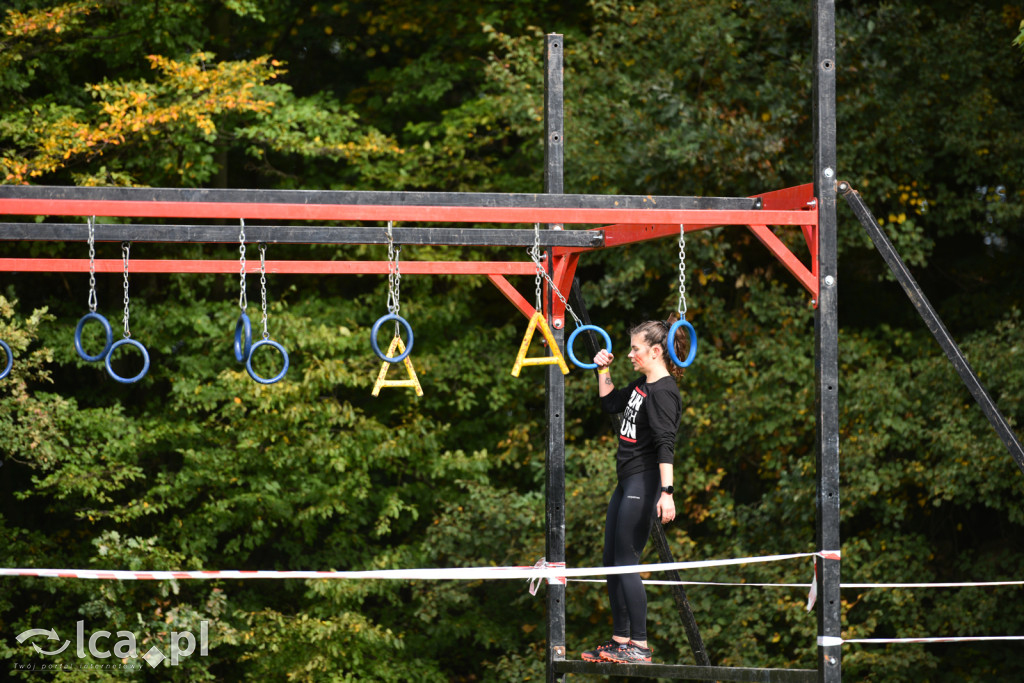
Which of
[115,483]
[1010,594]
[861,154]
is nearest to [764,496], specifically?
[1010,594]

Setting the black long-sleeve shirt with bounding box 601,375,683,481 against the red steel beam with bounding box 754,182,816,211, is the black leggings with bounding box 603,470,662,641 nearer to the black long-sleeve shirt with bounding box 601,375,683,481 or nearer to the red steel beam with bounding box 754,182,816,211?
the black long-sleeve shirt with bounding box 601,375,683,481

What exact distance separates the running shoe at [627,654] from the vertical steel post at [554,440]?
2.24 ft

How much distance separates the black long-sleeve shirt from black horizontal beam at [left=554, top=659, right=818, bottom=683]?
70 cm

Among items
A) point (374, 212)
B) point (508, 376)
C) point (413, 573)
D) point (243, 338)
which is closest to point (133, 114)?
point (508, 376)

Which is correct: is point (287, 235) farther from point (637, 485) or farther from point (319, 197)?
point (637, 485)

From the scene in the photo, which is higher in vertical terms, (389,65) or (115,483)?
(389,65)

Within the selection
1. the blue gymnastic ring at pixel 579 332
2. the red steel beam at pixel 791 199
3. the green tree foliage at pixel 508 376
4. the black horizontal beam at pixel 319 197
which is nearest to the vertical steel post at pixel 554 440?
the blue gymnastic ring at pixel 579 332

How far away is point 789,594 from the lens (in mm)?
7609

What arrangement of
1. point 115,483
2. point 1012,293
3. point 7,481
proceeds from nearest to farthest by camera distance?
1. point 115,483
2. point 1012,293
3. point 7,481

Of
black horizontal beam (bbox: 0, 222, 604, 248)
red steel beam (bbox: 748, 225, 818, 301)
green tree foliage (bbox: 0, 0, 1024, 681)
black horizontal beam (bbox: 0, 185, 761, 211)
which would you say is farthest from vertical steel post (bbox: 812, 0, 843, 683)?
green tree foliage (bbox: 0, 0, 1024, 681)

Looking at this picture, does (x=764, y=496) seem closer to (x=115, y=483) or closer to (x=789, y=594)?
(x=789, y=594)

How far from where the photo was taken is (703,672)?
13.0ft

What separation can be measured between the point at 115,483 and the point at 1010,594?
20.6ft

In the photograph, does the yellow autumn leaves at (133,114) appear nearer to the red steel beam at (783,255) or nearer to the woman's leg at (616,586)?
the woman's leg at (616,586)
